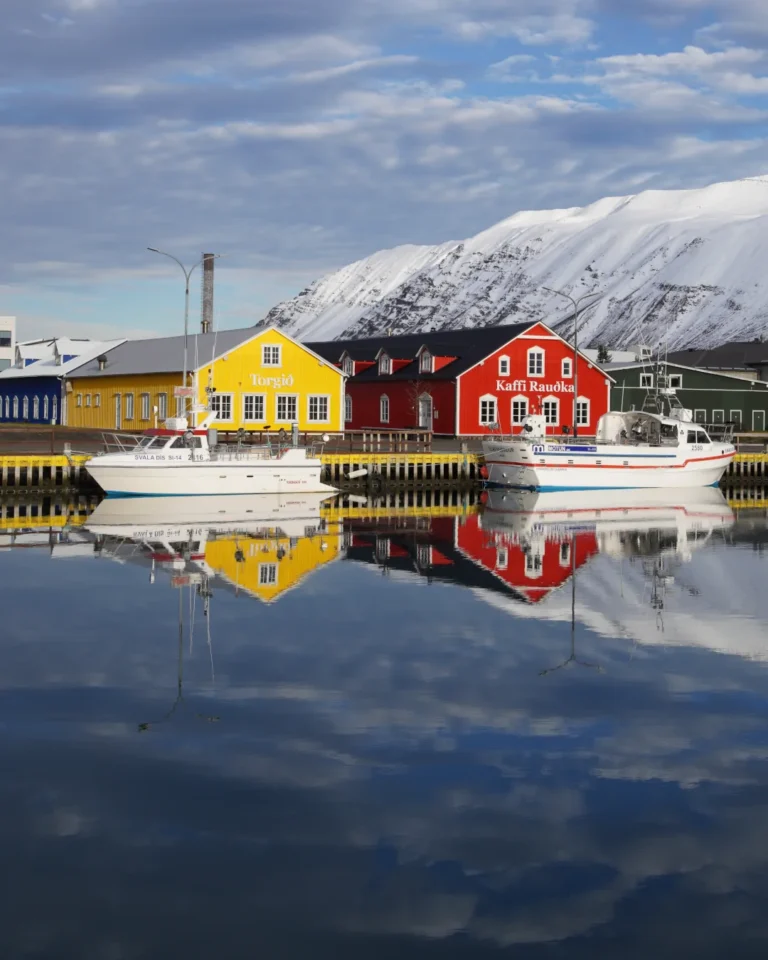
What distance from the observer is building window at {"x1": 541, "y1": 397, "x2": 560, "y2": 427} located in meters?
78.6

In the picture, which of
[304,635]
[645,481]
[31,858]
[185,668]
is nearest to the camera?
[31,858]

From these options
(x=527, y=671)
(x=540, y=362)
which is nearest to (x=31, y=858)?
(x=527, y=671)

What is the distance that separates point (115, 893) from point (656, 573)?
2114cm

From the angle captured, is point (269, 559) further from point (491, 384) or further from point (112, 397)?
point (491, 384)

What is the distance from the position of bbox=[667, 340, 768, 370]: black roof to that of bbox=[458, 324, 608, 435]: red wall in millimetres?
43680

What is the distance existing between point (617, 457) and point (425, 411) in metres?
22.3

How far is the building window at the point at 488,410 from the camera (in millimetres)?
77125

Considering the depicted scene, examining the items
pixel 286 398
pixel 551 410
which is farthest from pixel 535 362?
pixel 286 398

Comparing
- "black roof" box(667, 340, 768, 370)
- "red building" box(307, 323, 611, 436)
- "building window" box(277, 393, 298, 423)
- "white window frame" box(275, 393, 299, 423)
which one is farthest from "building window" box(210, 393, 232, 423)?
"black roof" box(667, 340, 768, 370)

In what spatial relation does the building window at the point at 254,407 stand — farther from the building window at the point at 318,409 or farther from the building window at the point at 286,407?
the building window at the point at 318,409

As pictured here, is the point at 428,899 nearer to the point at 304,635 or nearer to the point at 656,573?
the point at 304,635

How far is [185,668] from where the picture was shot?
1805 centimetres

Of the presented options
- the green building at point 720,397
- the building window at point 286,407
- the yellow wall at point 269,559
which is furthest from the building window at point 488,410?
the yellow wall at point 269,559

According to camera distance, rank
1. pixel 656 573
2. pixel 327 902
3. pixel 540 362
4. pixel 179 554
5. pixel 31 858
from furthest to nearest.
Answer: pixel 540 362, pixel 179 554, pixel 656 573, pixel 31 858, pixel 327 902
